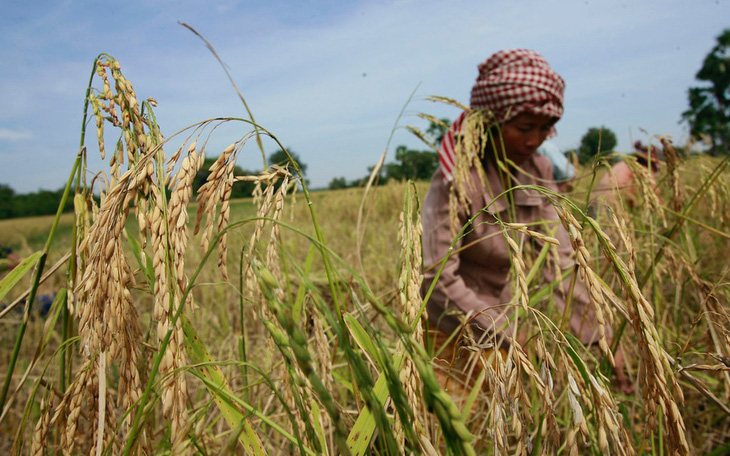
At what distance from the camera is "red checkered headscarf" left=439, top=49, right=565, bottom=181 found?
6.78 feet

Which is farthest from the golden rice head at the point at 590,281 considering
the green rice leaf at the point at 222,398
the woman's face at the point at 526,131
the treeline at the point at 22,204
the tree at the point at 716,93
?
the tree at the point at 716,93

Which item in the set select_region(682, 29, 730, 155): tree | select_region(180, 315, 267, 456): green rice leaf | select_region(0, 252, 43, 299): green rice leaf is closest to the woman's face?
select_region(180, 315, 267, 456): green rice leaf

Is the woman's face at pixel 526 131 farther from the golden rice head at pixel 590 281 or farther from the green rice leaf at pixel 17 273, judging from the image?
the green rice leaf at pixel 17 273

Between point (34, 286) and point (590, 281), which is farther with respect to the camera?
point (34, 286)

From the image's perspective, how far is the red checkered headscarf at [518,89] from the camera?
2.07 metres

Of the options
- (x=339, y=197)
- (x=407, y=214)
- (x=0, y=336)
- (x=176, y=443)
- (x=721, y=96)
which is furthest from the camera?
(x=721, y=96)

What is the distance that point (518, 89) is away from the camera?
6.82 feet

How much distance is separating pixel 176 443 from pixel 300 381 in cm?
19

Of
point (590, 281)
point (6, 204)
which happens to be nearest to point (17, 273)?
point (590, 281)

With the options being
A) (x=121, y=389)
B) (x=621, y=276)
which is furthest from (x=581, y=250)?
(x=121, y=389)

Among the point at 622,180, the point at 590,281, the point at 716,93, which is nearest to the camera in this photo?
the point at 590,281

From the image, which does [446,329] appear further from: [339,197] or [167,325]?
[339,197]

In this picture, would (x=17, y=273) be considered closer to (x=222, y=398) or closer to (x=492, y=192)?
(x=222, y=398)

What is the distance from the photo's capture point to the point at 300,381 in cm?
43
